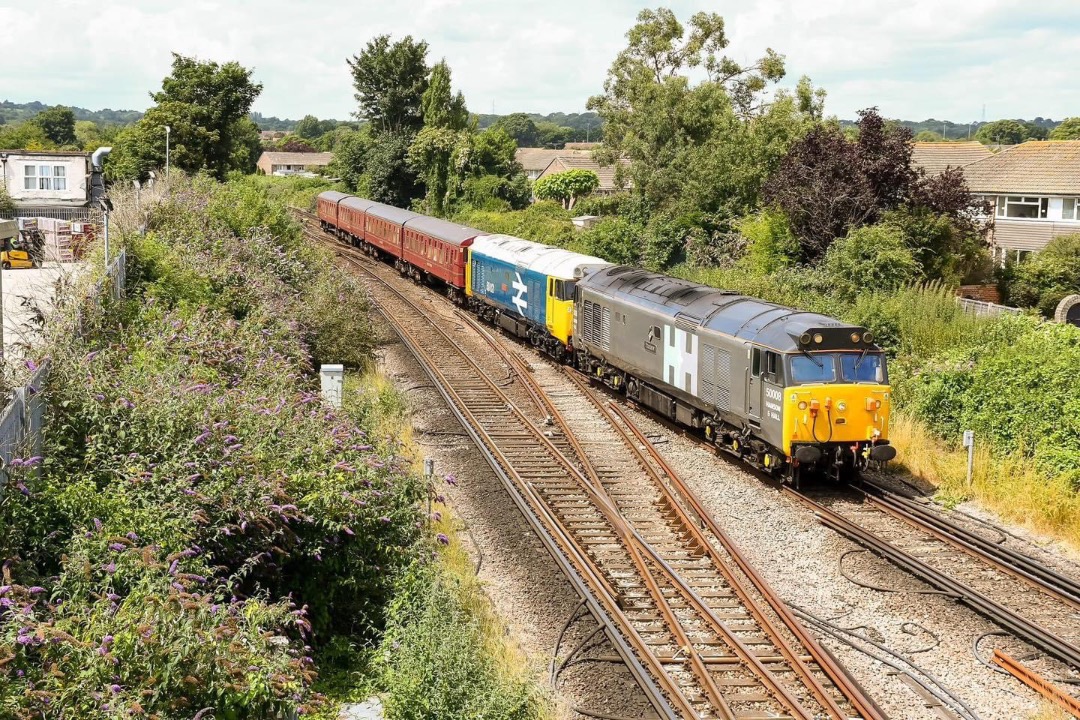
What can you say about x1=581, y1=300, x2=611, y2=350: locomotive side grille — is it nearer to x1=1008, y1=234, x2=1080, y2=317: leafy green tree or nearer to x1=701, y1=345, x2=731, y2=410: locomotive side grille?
x1=701, y1=345, x2=731, y2=410: locomotive side grille

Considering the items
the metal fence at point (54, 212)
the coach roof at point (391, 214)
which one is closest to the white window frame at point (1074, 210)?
the coach roof at point (391, 214)

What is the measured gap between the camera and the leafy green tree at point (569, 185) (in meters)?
64.6

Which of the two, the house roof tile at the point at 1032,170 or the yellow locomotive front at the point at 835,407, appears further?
the house roof tile at the point at 1032,170

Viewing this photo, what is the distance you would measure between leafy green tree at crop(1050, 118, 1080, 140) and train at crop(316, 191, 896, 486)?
91.5 metres

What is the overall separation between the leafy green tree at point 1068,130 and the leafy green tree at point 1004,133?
4388 cm

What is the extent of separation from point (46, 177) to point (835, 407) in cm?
4256

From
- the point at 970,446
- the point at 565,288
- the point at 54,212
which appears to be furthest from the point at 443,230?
the point at 970,446

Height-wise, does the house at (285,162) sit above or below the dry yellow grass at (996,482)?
above

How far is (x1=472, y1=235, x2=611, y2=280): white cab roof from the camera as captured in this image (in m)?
25.0

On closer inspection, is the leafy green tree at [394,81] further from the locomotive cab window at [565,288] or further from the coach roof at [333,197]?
the locomotive cab window at [565,288]

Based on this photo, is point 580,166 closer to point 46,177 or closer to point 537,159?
point 537,159

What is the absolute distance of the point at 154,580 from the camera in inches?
310

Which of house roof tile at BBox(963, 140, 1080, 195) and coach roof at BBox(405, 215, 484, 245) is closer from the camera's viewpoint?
coach roof at BBox(405, 215, 484, 245)

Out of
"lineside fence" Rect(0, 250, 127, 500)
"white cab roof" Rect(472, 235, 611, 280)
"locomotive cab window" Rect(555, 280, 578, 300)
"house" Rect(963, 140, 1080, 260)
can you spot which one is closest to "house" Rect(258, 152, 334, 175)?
"house" Rect(963, 140, 1080, 260)
